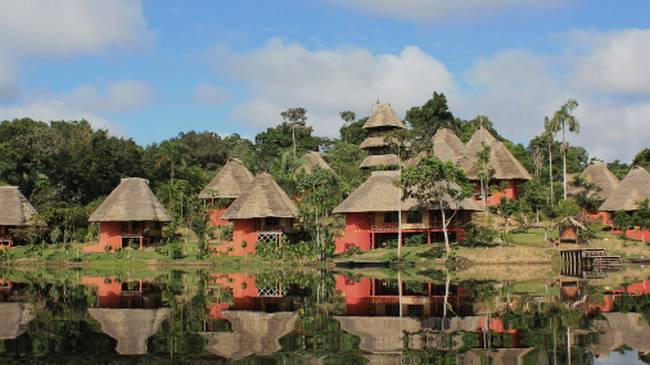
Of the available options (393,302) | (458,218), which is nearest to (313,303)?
(393,302)

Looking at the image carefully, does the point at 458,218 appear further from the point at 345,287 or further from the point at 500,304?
the point at 500,304

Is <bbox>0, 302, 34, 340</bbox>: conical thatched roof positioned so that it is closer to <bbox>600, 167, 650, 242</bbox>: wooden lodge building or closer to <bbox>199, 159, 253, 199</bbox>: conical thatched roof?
<bbox>199, 159, 253, 199</bbox>: conical thatched roof

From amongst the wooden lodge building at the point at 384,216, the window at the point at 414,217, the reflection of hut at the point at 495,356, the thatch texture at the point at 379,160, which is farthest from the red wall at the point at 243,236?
the reflection of hut at the point at 495,356

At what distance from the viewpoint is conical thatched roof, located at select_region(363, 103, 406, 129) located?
6019 centimetres

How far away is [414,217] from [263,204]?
395 inches

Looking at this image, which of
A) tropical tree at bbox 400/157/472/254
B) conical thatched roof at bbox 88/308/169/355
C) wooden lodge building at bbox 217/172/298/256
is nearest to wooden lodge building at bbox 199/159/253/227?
wooden lodge building at bbox 217/172/298/256

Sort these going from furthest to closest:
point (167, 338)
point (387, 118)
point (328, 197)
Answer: point (387, 118)
point (328, 197)
point (167, 338)

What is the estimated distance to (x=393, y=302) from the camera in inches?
993

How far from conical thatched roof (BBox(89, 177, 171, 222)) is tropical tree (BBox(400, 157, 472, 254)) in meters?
18.2

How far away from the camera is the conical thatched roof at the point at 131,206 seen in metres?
50.5

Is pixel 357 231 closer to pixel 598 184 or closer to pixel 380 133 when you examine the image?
pixel 380 133

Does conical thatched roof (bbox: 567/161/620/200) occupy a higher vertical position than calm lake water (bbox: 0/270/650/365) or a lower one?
higher

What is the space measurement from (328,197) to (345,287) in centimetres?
1790

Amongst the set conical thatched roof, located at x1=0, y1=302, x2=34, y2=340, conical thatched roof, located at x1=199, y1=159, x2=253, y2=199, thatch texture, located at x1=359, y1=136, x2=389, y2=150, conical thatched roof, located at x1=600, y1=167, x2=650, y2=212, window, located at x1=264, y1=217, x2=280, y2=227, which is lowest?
conical thatched roof, located at x1=0, y1=302, x2=34, y2=340
